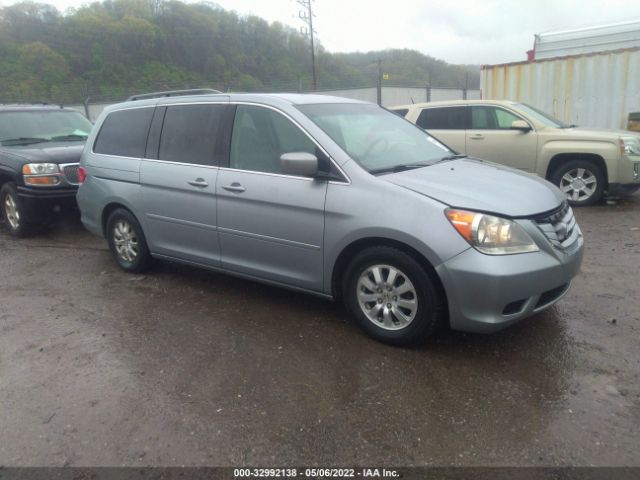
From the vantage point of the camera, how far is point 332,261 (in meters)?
3.66

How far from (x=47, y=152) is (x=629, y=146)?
7993 millimetres

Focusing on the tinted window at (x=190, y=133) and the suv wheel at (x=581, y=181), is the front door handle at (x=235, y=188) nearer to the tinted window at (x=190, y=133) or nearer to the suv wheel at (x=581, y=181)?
the tinted window at (x=190, y=133)

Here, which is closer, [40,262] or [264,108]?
[264,108]

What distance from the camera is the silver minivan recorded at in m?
3.17

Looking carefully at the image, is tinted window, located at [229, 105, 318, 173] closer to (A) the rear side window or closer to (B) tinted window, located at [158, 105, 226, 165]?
(B) tinted window, located at [158, 105, 226, 165]

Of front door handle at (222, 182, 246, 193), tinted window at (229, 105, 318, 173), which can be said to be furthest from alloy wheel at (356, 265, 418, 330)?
front door handle at (222, 182, 246, 193)

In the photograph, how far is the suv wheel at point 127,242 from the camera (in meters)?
5.07

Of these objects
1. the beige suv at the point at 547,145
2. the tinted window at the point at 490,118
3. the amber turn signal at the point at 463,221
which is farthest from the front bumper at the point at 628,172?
the amber turn signal at the point at 463,221

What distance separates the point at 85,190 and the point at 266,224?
8.58ft

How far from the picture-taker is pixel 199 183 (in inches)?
171

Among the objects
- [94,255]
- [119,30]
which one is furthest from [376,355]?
[119,30]

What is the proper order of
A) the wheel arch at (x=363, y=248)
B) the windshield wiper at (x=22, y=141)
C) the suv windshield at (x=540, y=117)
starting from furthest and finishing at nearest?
the suv windshield at (x=540, y=117), the windshield wiper at (x=22, y=141), the wheel arch at (x=363, y=248)

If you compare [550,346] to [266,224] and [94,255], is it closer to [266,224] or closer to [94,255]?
[266,224]

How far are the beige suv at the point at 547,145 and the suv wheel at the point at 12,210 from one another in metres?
6.36
